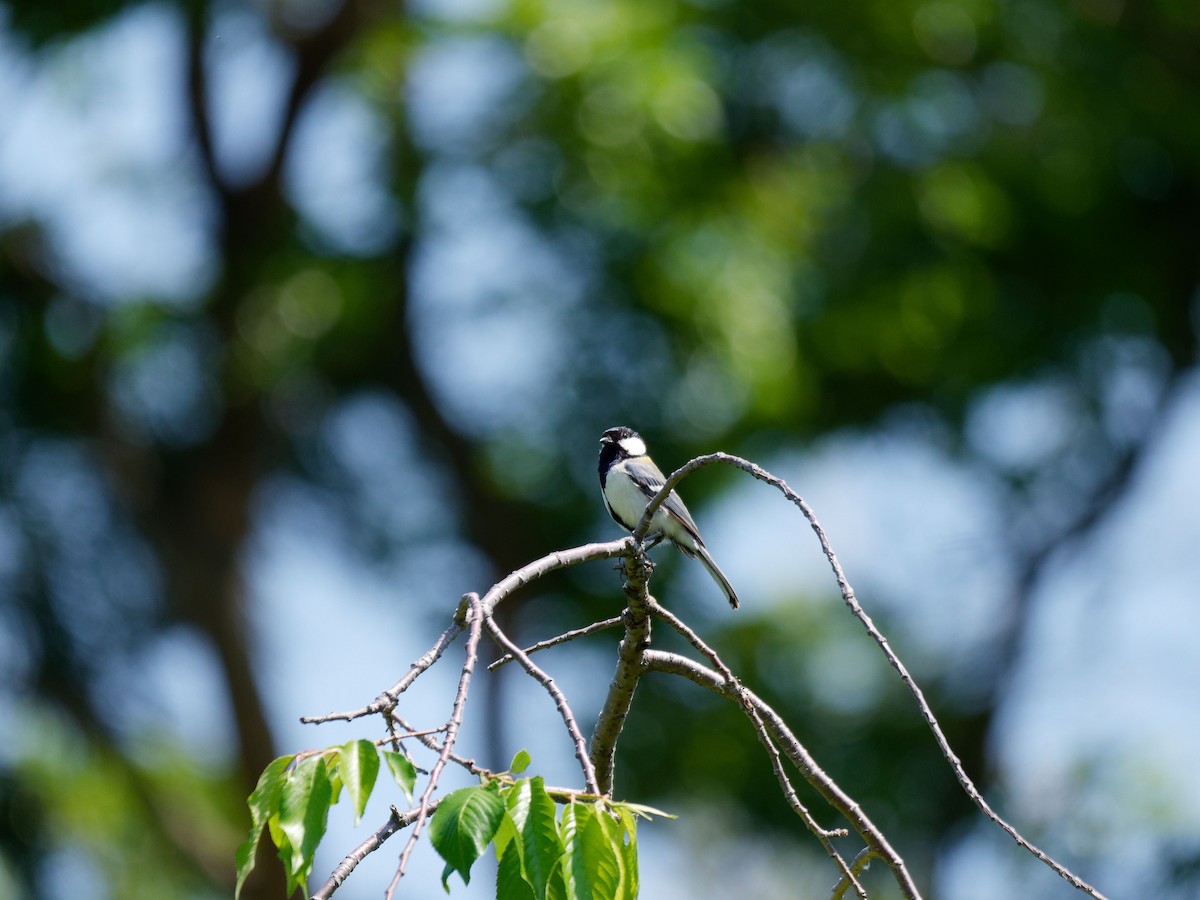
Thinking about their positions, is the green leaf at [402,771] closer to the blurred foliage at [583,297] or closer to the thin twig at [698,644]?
the thin twig at [698,644]

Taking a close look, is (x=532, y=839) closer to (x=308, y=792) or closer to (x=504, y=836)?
(x=504, y=836)

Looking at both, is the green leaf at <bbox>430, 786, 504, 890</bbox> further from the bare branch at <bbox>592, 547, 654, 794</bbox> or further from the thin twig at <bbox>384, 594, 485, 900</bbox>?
the bare branch at <bbox>592, 547, 654, 794</bbox>

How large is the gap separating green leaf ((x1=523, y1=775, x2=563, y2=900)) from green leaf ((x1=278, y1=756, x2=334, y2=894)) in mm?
244

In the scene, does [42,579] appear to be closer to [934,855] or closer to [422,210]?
[422,210]

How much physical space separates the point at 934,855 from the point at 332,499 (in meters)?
5.11

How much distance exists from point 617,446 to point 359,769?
374 cm

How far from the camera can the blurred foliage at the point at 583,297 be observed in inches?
332

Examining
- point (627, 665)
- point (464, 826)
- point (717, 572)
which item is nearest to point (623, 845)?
point (464, 826)

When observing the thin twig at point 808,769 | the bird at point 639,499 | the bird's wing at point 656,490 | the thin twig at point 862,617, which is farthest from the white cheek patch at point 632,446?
the thin twig at point 862,617

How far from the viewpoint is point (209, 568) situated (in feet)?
31.0

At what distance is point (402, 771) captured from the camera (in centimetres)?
169

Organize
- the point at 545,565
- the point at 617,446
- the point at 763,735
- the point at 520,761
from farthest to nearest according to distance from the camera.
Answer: the point at 617,446 → the point at 763,735 → the point at 545,565 → the point at 520,761

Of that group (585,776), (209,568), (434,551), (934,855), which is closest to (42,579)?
(209,568)

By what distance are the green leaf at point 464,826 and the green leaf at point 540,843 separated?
0.04 metres
